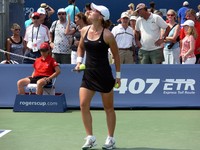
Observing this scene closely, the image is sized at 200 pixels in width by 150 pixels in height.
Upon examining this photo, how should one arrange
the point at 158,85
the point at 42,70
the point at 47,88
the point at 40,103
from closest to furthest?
1. the point at 40,103
2. the point at 42,70
3. the point at 47,88
4. the point at 158,85

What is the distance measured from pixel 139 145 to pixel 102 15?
198 cm

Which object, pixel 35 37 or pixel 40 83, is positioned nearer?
pixel 40 83

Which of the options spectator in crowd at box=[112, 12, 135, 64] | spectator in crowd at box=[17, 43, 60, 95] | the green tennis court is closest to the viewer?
the green tennis court

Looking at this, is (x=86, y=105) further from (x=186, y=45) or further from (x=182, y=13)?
(x=182, y=13)

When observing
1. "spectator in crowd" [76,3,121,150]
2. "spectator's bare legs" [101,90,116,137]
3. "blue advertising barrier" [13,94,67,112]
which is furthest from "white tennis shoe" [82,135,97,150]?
"blue advertising barrier" [13,94,67,112]

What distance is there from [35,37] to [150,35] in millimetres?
2704

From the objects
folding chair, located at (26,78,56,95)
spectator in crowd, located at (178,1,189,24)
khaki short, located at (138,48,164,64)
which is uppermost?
spectator in crowd, located at (178,1,189,24)

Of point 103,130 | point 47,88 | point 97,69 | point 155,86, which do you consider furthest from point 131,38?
point 97,69

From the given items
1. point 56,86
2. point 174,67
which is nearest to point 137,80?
point 174,67

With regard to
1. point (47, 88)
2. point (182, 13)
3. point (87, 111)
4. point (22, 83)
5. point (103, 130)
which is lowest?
point (103, 130)

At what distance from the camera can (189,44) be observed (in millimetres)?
13617

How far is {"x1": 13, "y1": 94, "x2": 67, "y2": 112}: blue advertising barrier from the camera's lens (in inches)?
499

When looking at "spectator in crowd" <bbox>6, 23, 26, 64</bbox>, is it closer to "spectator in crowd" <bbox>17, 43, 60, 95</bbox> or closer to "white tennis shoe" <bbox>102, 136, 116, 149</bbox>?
"spectator in crowd" <bbox>17, 43, 60, 95</bbox>

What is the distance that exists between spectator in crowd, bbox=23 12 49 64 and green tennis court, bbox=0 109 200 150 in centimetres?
200
